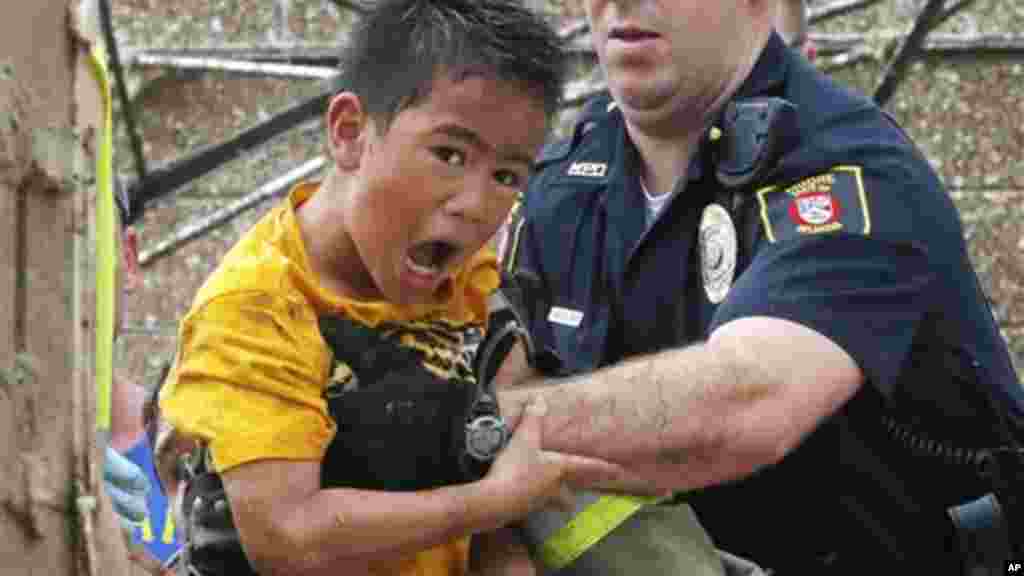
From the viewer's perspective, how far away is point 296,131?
6.26 meters

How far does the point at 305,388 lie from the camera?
228 cm

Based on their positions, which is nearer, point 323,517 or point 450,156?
point 323,517

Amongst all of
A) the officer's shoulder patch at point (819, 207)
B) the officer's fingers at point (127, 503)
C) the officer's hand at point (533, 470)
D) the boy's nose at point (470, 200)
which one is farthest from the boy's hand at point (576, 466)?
the officer's fingers at point (127, 503)

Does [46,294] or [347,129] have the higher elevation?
[46,294]

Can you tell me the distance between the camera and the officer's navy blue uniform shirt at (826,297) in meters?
2.94

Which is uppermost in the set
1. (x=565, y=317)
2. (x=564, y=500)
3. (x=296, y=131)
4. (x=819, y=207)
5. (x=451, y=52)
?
(x=451, y=52)

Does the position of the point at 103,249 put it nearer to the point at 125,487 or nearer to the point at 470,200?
the point at 470,200

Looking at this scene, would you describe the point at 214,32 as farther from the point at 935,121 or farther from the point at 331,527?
the point at 331,527

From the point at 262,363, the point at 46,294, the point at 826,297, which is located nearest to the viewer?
the point at 46,294

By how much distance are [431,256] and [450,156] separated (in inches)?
4.1

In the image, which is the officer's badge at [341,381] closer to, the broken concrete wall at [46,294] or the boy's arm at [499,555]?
the boy's arm at [499,555]

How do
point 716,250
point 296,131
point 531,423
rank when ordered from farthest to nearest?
point 296,131, point 716,250, point 531,423

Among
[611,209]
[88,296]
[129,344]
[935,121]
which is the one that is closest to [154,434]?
[611,209]

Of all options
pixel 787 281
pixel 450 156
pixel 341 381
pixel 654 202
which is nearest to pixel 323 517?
pixel 341 381
